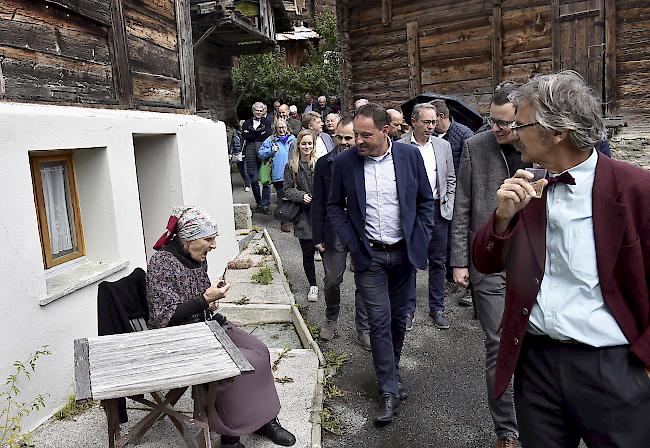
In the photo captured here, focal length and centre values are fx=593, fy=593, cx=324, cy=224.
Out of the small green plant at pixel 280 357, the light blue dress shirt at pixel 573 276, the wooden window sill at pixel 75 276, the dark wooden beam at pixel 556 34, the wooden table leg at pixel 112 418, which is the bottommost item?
the small green plant at pixel 280 357

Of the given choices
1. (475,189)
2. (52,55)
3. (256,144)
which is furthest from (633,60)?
(52,55)

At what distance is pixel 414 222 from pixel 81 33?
9.90ft

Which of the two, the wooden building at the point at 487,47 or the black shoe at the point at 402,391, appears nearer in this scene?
the black shoe at the point at 402,391

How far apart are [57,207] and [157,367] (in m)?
2.29

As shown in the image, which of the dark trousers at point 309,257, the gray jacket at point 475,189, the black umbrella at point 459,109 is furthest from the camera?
the black umbrella at point 459,109

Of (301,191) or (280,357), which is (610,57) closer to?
(301,191)

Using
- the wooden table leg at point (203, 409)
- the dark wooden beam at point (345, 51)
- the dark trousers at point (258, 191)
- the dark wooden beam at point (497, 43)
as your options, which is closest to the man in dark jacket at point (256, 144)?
the dark trousers at point (258, 191)

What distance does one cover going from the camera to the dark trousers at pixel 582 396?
1.98 metres

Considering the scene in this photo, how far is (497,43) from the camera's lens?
11148 millimetres

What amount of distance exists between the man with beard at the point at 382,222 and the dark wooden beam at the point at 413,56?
28.8 feet

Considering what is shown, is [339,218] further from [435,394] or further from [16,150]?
[16,150]

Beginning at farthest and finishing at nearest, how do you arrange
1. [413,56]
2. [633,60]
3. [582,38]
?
[413,56] < [582,38] < [633,60]

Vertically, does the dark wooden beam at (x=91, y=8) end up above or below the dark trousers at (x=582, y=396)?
above

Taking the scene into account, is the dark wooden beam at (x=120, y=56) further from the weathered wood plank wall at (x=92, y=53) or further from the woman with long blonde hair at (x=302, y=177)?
the woman with long blonde hair at (x=302, y=177)
